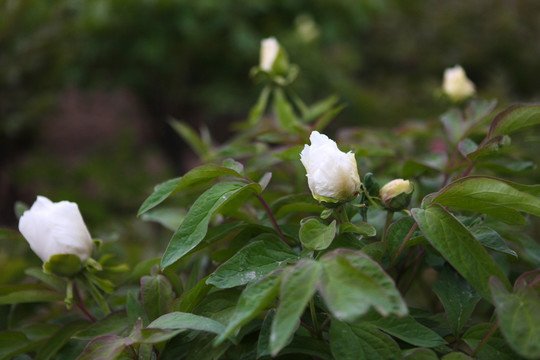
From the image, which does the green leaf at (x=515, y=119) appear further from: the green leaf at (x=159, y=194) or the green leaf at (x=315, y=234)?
the green leaf at (x=159, y=194)

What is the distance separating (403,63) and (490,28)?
53cm

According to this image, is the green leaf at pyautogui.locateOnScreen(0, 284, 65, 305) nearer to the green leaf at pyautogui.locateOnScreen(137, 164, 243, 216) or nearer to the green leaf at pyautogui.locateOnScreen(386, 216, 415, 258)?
the green leaf at pyautogui.locateOnScreen(137, 164, 243, 216)

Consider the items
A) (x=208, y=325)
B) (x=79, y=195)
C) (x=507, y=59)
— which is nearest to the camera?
(x=208, y=325)

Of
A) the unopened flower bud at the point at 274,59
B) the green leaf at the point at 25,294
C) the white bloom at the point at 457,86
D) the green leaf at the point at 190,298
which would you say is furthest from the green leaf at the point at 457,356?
the white bloom at the point at 457,86

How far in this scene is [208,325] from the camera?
38 cm

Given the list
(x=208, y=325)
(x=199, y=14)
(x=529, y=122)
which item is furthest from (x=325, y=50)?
(x=208, y=325)

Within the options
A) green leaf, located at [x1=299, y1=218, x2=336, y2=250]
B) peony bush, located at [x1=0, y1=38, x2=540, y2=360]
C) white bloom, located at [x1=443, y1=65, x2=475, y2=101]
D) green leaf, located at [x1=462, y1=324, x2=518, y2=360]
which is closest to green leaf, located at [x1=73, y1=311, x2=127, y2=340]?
peony bush, located at [x1=0, y1=38, x2=540, y2=360]

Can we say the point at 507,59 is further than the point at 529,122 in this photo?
Yes

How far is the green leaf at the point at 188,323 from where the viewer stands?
374mm

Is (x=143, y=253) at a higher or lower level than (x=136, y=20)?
lower

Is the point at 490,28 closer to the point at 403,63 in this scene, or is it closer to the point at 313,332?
the point at 403,63

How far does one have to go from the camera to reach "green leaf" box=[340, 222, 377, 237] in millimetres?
423

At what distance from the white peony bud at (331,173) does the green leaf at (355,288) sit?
0.27 ft

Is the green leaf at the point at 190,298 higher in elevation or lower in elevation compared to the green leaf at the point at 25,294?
lower
